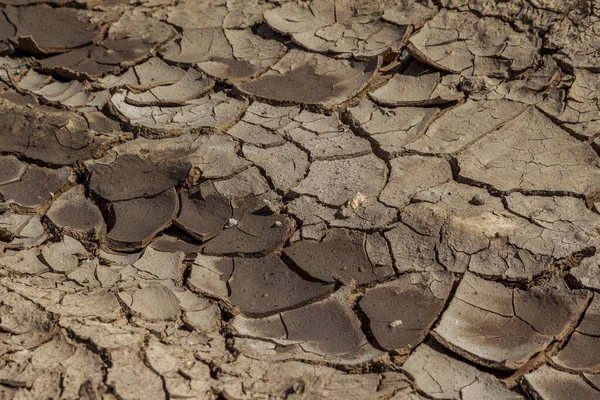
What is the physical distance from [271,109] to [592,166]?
1.42m

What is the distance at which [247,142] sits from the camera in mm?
3645

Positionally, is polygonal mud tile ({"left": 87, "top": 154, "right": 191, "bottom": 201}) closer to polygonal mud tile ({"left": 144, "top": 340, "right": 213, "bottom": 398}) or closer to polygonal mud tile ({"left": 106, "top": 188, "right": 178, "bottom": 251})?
polygonal mud tile ({"left": 106, "top": 188, "right": 178, "bottom": 251})

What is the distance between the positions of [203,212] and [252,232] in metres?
0.23

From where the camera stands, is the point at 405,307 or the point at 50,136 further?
the point at 50,136

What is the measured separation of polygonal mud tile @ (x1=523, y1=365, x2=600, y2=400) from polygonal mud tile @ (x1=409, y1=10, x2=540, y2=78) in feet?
5.60

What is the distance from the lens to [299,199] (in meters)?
3.31

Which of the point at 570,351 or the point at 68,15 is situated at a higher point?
the point at 570,351

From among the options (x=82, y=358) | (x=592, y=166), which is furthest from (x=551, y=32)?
(x=82, y=358)

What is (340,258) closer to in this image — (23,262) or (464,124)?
(464,124)

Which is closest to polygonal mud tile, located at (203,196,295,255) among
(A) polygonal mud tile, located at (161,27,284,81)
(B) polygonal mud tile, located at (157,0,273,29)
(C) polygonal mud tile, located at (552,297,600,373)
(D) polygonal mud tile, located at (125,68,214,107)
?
(D) polygonal mud tile, located at (125,68,214,107)

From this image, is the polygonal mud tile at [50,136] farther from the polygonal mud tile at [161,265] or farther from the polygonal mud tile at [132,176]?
the polygonal mud tile at [161,265]

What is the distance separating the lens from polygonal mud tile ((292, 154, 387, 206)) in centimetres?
333

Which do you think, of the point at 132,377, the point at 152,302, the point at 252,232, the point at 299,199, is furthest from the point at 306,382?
the point at 299,199

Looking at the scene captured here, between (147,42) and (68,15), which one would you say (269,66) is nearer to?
(147,42)
